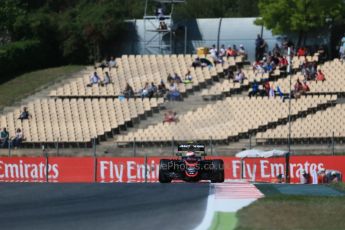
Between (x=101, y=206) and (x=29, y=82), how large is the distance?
3282 cm

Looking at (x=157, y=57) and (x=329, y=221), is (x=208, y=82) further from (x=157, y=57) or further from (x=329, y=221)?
(x=329, y=221)

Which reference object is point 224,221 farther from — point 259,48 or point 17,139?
point 259,48

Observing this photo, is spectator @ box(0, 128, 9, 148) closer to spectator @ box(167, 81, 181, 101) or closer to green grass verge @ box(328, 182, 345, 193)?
spectator @ box(167, 81, 181, 101)

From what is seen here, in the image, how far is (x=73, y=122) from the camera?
43188mm

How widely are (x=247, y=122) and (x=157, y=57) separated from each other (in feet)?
32.6

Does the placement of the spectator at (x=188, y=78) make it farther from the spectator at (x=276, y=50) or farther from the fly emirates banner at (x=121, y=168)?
the fly emirates banner at (x=121, y=168)

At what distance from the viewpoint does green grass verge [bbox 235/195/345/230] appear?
57.8 feet

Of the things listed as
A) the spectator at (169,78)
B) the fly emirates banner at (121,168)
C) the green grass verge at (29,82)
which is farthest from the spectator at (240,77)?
the fly emirates banner at (121,168)

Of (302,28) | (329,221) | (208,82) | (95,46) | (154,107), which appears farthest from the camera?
(95,46)

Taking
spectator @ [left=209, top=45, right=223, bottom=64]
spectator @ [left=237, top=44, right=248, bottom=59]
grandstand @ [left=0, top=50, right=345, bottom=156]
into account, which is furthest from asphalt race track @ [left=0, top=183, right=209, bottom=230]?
spectator @ [left=237, top=44, right=248, bottom=59]

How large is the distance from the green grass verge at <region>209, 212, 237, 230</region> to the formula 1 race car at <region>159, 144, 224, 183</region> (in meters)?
8.87

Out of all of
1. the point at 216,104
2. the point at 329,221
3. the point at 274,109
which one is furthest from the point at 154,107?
the point at 329,221

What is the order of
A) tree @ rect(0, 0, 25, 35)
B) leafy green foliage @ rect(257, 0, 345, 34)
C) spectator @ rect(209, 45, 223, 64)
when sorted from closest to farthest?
spectator @ rect(209, 45, 223, 64) → leafy green foliage @ rect(257, 0, 345, 34) → tree @ rect(0, 0, 25, 35)

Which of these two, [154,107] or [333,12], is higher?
[333,12]
